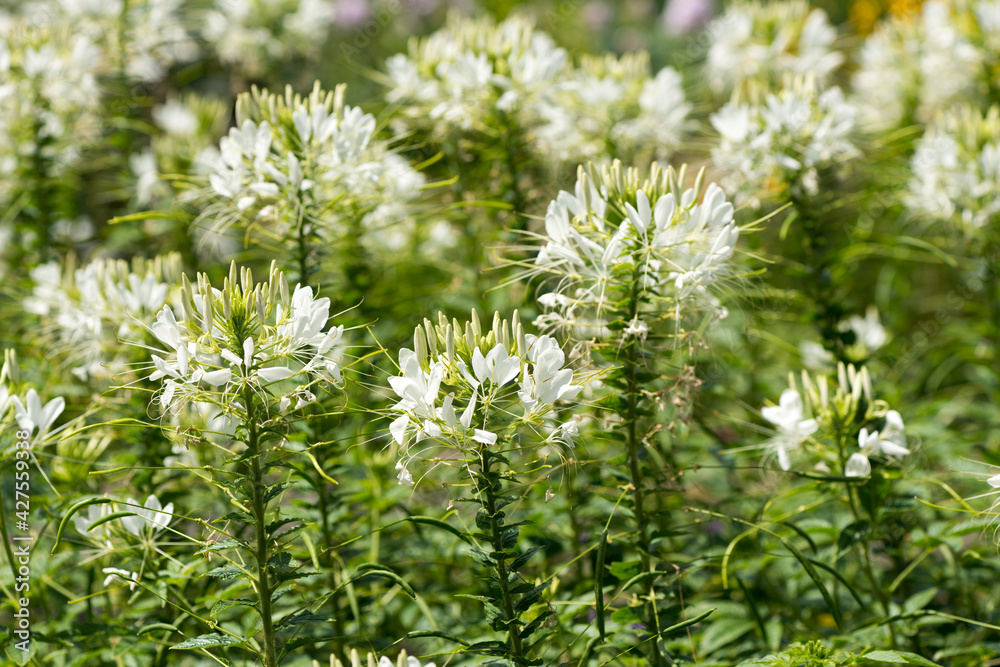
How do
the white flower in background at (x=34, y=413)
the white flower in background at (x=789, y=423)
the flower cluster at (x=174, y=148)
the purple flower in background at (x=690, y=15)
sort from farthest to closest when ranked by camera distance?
the purple flower in background at (x=690, y=15), the flower cluster at (x=174, y=148), the white flower in background at (x=789, y=423), the white flower in background at (x=34, y=413)

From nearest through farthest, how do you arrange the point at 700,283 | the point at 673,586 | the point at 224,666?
the point at 224,666 < the point at 700,283 < the point at 673,586

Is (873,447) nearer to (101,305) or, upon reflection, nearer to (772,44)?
(101,305)

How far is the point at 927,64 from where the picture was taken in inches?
143

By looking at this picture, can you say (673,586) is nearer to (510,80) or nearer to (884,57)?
(510,80)

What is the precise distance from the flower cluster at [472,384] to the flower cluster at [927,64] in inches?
105

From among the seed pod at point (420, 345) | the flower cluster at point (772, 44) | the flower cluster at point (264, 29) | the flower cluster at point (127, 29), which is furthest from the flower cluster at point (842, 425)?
the flower cluster at point (264, 29)

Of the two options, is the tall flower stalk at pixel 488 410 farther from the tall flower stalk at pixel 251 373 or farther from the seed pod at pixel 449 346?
the tall flower stalk at pixel 251 373

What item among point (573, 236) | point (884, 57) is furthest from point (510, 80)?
point (884, 57)

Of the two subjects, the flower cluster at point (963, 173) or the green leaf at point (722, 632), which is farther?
the flower cluster at point (963, 173)

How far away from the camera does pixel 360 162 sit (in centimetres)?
243

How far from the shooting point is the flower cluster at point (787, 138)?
99.6 inches

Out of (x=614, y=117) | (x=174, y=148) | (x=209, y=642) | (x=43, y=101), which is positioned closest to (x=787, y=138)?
(x=614, y=117)

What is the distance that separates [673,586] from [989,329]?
175 cm

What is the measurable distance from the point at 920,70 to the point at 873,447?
261cm
